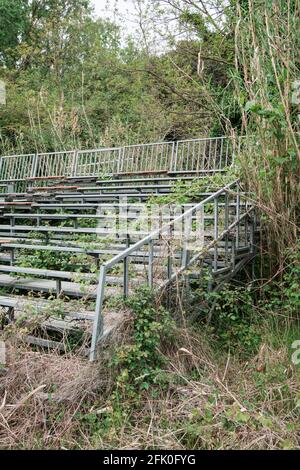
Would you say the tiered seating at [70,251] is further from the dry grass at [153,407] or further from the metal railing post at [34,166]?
the metal railing post at [34,166]

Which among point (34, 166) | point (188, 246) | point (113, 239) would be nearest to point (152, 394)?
point (188, 246)

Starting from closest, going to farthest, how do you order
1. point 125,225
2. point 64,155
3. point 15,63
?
point 125,225
point 64,155
point 15,63

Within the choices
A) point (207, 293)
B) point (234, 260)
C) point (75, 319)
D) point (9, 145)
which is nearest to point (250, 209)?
point (234, 260)

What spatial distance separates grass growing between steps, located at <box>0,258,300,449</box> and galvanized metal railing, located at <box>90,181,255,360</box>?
24cm

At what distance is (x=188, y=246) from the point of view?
424 cm

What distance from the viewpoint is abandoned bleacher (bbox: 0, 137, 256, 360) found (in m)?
3.85

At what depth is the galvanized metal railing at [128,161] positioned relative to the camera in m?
8.51

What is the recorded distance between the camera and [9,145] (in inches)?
512

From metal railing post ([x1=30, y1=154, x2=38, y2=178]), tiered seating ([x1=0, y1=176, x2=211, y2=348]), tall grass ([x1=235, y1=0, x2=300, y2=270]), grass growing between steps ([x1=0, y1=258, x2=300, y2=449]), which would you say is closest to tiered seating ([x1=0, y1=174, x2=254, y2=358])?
tiered seating ([x1=0, y1=176, x2=211, y2=348])

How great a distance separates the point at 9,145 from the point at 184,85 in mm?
5208

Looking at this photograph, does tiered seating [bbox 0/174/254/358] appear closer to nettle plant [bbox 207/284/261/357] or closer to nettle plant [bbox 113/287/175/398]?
nettle plant [bbox 113/287/175/398]

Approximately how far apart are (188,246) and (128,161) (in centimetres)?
542

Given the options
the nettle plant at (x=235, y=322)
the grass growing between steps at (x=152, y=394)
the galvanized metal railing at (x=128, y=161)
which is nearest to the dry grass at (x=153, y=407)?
the grass growing between steps at (x=152, y=394)

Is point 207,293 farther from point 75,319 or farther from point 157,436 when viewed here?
point 157,436
